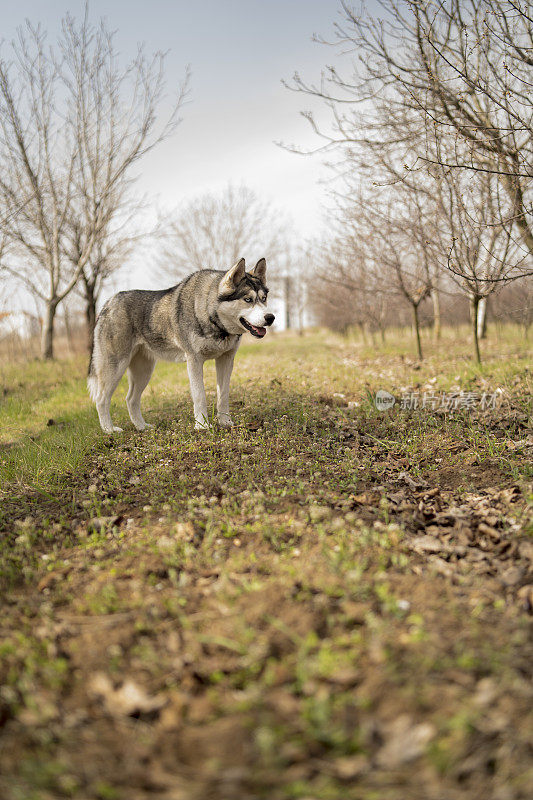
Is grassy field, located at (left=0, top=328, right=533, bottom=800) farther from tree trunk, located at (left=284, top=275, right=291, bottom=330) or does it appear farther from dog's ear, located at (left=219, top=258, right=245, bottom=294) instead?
tree trunk, located at (left=284, top=275, right=291, bottom=330)

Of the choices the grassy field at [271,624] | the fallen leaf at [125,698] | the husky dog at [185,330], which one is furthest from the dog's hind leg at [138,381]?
the fallen leaf at [125,698]

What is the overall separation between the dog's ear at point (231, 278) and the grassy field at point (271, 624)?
1.92 metres

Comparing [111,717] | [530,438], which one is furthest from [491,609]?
[530,438]

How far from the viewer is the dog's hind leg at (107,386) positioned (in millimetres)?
6656

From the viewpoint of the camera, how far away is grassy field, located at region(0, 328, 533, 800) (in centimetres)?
178

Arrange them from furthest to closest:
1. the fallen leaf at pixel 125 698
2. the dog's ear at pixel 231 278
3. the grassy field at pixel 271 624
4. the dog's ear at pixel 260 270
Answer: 1. the dog's ear at pixel 260 270
2. the dog's ear at pixel 231 278
3. the fallen leaf at pixel 125 698
4. the grassy field at pixel 271 624

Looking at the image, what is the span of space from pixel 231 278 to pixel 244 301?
311 mm

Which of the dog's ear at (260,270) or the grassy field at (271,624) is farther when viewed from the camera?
the dog's ear at (260,270)

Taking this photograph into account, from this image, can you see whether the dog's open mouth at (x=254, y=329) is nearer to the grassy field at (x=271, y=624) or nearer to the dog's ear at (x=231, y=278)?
the dog's ear at (x=231, y=278)

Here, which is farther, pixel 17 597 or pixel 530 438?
pixel 530 438

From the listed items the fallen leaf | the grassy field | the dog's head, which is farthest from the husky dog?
the fallen leaf

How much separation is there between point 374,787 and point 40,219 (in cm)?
1515

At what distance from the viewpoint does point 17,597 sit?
2.98 metres

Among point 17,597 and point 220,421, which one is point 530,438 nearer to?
point 220,421
